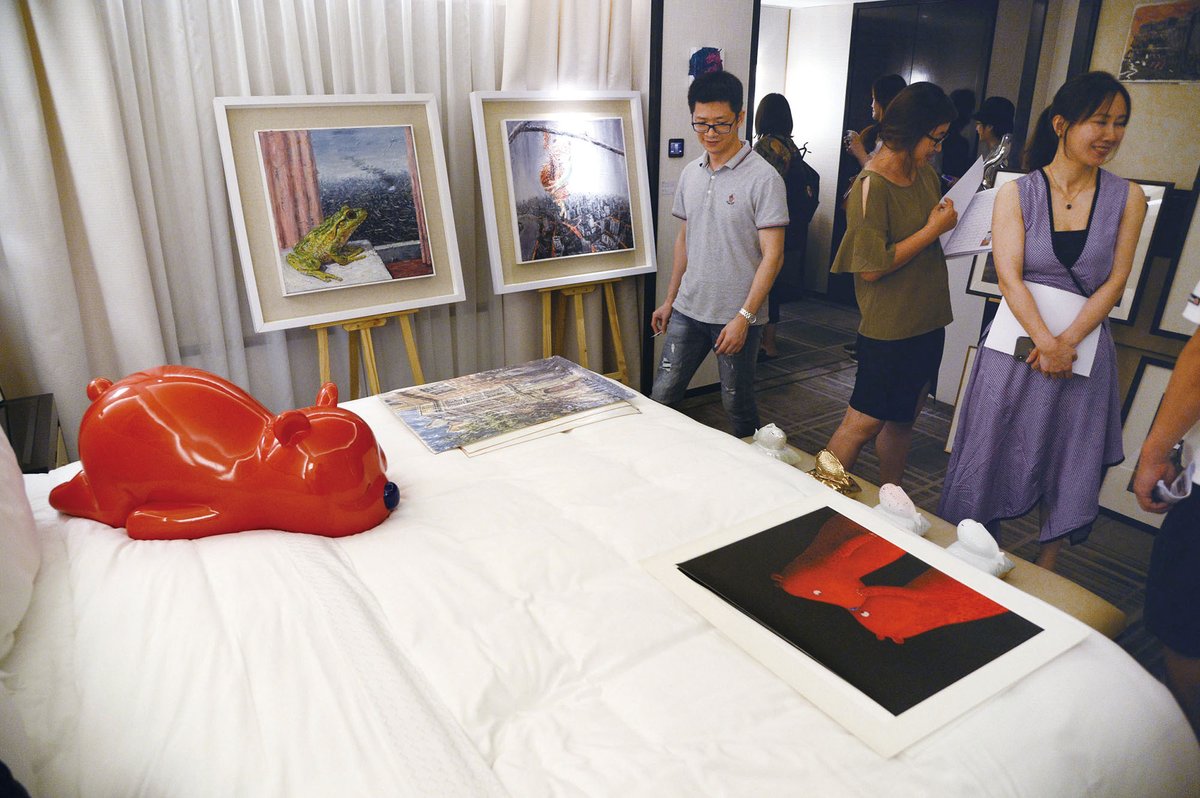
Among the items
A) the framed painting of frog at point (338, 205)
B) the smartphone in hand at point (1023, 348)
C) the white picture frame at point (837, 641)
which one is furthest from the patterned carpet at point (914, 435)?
the framed painting of frog at point (338, 205)

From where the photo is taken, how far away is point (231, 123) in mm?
2215

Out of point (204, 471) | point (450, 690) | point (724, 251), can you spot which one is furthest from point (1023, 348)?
point (204, 471)

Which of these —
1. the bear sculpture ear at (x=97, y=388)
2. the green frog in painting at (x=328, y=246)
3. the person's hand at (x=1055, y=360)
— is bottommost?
the person's hand at (x=1055, y=360)

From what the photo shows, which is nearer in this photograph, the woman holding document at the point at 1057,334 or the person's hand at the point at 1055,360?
the woman holding document at the point at 1057,334

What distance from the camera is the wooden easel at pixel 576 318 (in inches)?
115

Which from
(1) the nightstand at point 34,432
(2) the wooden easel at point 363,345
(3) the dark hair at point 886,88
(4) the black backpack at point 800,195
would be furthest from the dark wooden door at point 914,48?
(1) the nightstand at point 34,432

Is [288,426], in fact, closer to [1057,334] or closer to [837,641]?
[837,641]

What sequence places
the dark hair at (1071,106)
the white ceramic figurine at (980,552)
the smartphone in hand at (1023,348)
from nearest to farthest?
the white ceramic figurine at (980,552)
the dark hair at (1071,106)
the smartphone in hand at (1023,348)

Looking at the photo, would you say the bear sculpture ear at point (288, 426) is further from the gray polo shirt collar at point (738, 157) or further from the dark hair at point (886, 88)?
the gray polo shirt collar at point (738, 157)

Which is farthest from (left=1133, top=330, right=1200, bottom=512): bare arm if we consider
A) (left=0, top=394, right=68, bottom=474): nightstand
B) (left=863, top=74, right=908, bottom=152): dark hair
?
(left=0, top=394, right=68, bottom=474): nightstand

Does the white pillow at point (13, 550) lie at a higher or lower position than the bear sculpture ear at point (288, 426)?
lower

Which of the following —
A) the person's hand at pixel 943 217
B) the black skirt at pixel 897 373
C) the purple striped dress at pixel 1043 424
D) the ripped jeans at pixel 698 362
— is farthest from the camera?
the ripped jeans at pixel 698 362

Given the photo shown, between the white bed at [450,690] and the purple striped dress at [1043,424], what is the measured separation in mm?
784

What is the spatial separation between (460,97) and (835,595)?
2367mm
